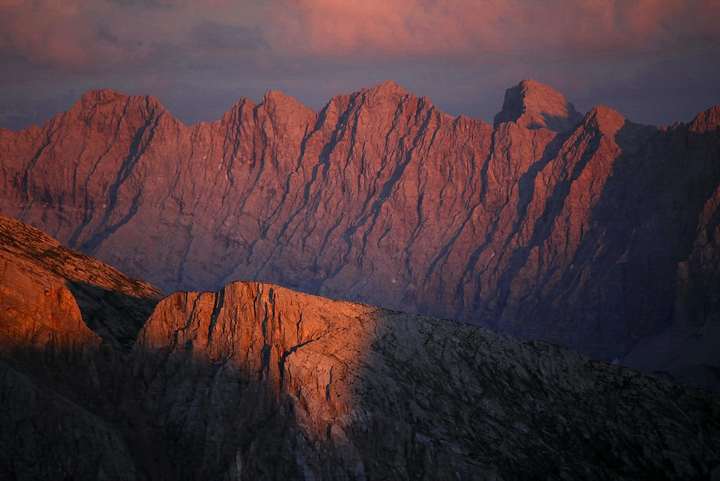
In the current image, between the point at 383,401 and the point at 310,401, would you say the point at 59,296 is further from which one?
the point at 383,401

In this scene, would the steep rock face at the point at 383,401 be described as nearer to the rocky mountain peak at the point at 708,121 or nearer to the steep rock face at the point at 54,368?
the steep rock face at the point at 54,368

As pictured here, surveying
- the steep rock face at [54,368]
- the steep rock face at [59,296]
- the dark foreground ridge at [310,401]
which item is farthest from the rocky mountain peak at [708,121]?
the steep rock face at [54,368]

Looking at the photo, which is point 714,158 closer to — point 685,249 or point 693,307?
point 685,249

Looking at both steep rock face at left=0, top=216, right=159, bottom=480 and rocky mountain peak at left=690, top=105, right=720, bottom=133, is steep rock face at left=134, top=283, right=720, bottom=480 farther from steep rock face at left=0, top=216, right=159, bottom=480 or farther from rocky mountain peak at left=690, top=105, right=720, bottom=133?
rocky mountain peak at left=690, top=105, right=720, bottom=133

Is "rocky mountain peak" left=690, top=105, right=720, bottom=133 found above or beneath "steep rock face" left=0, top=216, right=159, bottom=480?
above

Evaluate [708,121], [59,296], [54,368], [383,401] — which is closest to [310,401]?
[383,401]

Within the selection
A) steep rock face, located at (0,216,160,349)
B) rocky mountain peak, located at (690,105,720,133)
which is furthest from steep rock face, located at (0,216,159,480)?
rocky mountain peak, located at (690,105,720,133)

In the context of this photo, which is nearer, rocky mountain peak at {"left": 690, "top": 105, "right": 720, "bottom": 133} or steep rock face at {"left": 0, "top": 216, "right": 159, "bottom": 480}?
steep rock face at {"left": 0, "top": 216, "right": 159, "bottom": 480}
